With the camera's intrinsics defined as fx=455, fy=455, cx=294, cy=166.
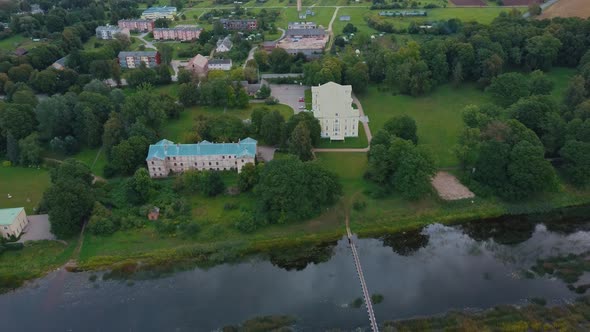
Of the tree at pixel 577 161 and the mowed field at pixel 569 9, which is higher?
the mowed field at pixel 569 9

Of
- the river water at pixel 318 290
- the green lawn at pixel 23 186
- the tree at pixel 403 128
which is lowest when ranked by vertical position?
the river water at pixel 318 290

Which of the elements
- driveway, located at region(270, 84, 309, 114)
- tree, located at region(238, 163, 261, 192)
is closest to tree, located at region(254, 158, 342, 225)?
tree, located at region(238, 163, 261, 192)

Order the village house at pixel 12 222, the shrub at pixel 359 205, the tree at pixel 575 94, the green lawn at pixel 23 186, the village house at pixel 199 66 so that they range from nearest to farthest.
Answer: the village house at pixel 12 222 < the shrub at pixel 359 205 < the green lawn at pixel 23 186 < the tree at pixel 575 94 < the village house at pixel 199 66

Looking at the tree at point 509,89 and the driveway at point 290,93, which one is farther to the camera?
the driveway at point 290,93

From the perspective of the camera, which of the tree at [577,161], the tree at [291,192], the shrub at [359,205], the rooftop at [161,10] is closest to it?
the tree at [291,192]

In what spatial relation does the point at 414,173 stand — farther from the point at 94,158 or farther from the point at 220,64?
the point at 220,64

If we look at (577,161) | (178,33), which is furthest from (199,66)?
(577,161)

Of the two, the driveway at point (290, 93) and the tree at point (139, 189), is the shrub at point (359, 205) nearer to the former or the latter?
the tree at point (139, 189)

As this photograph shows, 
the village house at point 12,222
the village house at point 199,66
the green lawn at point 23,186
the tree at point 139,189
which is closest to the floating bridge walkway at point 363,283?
the tree at point 139,189
